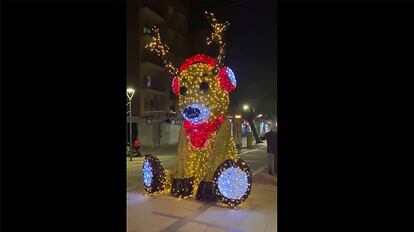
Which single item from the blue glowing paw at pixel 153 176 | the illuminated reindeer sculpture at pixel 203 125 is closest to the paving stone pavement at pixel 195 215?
the blue glowing paw at pixel 153 176

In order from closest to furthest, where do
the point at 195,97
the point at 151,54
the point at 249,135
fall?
the point at 195,97
the point at 249,135
the point at 151,54

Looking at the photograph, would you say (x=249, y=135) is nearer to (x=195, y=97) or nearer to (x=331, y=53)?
(x=195, y=97)

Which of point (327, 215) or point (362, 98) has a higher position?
point (362, 98)

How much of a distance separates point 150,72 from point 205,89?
23.1 metres

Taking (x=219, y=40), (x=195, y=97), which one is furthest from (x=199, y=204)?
(x=219, y=40)

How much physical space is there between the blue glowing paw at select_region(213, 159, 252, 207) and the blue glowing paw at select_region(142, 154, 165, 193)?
1465 millimetres

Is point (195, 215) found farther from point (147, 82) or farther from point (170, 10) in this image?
point (170, 10)

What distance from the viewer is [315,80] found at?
1.75 m

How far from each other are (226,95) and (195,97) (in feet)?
2.00

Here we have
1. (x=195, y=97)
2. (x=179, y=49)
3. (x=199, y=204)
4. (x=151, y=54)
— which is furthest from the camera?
(x=179, y=49)

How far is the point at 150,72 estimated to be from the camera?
29203 millimetres

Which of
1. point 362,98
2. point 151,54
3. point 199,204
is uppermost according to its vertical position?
point 151,54

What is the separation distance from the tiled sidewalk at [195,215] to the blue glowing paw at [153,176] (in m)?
0.20

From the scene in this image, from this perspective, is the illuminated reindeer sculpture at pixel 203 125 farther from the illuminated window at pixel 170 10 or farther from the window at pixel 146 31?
the illuminated window at pixel 170 10
